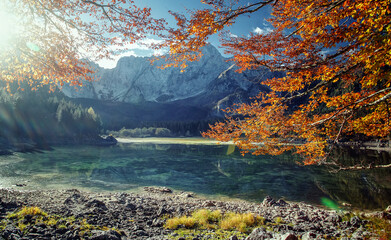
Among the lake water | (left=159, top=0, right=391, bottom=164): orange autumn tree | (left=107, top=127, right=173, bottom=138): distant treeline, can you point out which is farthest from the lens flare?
(left=107, top=127, right=173, bottom=138): distant treeline

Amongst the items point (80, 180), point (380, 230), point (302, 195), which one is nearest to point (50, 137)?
point (80, 180)

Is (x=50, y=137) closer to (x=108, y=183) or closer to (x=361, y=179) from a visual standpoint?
(x=108, y=183)

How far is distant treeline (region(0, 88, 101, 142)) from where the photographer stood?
73.2m

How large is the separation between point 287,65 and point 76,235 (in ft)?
31.2

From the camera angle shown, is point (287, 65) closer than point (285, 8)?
Yes

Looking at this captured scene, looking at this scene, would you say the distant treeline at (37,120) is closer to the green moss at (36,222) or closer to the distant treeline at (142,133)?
the distant treeline at (142,133)

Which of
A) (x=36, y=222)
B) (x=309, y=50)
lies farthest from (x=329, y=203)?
(x=36, y=222)

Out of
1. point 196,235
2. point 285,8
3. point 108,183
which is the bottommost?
point 108,183

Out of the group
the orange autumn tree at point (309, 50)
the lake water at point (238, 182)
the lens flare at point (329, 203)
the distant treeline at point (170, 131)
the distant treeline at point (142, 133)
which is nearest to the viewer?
the orange autumn tree at point (309, 50)

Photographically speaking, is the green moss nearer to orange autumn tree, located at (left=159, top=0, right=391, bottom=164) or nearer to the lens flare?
orange autumn tree, located at (left=159, top=0, right=391, bottom=164)

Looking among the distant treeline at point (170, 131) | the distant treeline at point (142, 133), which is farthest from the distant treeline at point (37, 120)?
the distant treeline at point (170, 131)

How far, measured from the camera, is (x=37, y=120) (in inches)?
3442

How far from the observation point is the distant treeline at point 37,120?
73.2 metres

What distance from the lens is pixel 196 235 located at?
853 centimetres
